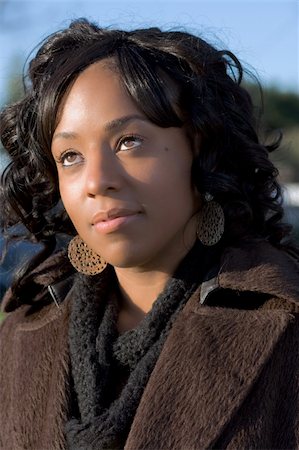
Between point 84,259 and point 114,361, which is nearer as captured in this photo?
point 114,361

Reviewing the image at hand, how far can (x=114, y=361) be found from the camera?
2.27 metres

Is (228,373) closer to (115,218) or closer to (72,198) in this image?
(115,218)

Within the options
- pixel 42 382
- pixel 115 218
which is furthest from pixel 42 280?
pixel 115 218

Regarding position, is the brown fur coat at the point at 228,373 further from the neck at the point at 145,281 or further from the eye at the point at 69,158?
the eye at the point at 69,158

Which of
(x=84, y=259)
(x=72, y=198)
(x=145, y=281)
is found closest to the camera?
(x=72, y=198)

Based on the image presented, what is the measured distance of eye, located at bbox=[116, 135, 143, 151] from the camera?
210 cm

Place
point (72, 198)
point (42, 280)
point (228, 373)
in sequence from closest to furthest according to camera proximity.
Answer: point (228, 373)
point (72, 198)
point (42, 280)

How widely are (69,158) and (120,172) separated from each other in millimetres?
192

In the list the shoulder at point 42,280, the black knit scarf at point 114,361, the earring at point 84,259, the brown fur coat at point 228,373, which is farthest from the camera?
the shoulder at point 42,280

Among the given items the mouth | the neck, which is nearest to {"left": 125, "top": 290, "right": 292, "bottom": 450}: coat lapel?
the neck

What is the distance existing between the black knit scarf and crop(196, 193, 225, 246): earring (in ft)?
0.14

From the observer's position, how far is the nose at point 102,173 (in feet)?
6.78

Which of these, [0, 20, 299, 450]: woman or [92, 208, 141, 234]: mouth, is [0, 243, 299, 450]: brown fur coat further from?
[92, 208, 141, 234]: mouth

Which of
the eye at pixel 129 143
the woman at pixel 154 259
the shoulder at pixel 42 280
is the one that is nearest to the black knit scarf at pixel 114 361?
the woman at pixel 154 259
